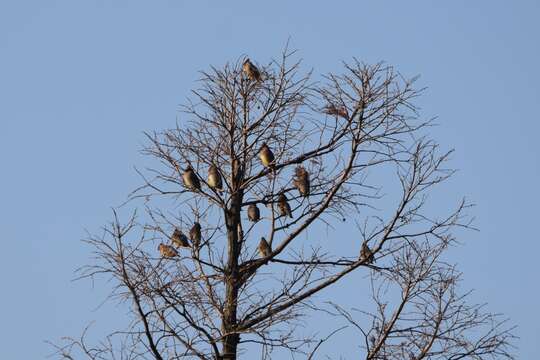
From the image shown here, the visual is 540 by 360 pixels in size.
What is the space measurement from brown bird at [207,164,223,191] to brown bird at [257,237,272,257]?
551mm

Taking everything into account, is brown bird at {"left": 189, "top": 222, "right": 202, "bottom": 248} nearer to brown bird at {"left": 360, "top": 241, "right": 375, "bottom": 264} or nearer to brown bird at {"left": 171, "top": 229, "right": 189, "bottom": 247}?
brown bird at {"left": 171, "top": 229, "right": 189, "bottom": 247}

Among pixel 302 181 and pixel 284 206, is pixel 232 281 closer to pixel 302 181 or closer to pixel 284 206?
pixel 284 206

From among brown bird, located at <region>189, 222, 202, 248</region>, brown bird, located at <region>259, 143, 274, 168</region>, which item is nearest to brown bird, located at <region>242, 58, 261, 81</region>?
brown bird, located at <region>259, 143, 274, 168</region>

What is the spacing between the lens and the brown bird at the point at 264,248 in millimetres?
10373

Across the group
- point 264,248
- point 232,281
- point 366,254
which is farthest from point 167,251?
point 366,254

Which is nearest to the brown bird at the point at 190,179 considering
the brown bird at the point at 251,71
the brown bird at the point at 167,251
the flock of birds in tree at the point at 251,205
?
the flock of birds in tree at the point at 251,205

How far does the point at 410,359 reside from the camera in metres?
9.89

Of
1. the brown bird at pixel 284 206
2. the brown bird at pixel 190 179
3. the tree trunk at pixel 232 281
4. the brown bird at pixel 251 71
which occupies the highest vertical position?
the brown bird at pixel 251 71

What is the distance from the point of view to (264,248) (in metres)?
10.5

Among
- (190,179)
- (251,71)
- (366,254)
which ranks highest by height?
(251,71)

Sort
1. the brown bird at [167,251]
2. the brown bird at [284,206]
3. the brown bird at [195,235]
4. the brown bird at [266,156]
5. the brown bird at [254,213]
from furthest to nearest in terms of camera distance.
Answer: the brown bird at [254,213], the brown bird at [266,156], the brown bird at [284,206], the brown bird at [167,251], the brown bird at [195,235]

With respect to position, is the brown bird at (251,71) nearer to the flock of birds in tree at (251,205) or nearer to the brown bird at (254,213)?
the flock of birds in tree at (251,205)

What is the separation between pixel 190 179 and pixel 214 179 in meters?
0.22

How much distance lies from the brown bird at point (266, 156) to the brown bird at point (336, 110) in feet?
1.93
